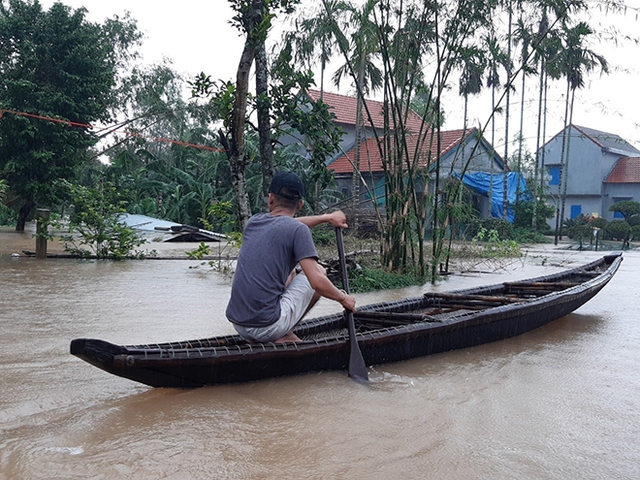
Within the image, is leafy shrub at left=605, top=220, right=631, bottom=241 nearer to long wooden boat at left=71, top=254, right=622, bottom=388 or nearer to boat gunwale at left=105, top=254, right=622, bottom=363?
long wooden boat at left=71, top=254, right=622, bottom=388

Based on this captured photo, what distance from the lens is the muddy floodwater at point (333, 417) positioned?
8.89 feet

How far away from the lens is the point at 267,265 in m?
3.67

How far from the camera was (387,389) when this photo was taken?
12.7ft

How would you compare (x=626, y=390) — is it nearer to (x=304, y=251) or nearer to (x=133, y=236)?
(x=304, y=251)

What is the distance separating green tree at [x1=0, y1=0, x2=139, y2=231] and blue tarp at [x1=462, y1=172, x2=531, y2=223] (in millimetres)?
13409

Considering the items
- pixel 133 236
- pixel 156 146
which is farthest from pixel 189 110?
pixel 156 146

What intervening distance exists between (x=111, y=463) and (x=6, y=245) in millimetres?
12450

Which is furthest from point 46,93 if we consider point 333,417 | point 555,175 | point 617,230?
point 555,175

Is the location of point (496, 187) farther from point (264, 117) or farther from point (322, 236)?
point (264, 117)

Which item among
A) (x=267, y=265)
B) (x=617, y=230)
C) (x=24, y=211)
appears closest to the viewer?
(x=267, y=265)

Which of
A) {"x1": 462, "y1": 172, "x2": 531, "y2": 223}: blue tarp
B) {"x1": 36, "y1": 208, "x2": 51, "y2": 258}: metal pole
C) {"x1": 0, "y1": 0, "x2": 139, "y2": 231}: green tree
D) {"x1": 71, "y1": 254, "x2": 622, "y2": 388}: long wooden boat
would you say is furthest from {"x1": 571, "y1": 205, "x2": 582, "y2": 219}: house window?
{"x1": 36, "y1": 208, "x2": 51, "y2": 258}: metal pole

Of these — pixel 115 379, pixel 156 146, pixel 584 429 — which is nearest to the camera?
pixel 584 429

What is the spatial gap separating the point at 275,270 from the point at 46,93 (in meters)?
13.3

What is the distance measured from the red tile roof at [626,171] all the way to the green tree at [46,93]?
22668 millimetres
